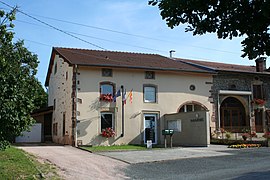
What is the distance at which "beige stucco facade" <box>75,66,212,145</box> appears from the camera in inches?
841

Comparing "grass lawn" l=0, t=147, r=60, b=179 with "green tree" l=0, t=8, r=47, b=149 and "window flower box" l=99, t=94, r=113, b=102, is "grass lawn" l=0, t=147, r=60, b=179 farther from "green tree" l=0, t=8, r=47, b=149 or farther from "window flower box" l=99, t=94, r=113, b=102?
"window flower box" l=99, t=94, r=113, b=102

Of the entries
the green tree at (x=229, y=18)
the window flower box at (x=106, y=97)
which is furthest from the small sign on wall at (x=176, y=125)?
the green tree at (x=229, y=18)

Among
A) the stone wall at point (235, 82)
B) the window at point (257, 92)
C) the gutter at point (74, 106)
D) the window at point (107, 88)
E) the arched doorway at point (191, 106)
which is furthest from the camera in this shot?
the window at point (257, 92)

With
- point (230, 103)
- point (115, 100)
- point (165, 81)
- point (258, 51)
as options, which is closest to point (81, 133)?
point (115, 100)

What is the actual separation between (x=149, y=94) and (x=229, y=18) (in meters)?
19.7

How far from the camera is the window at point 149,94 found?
916 inches

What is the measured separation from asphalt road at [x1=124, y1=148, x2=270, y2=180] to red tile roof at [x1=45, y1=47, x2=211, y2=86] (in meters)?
10.00

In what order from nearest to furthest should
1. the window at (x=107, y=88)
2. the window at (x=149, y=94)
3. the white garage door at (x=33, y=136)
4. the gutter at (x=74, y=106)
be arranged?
the gutter at (x=74, y=106) → the window at (x=107, y=88) → the window at (x=149, y=94) → the white garage door at (x=33, y=136)

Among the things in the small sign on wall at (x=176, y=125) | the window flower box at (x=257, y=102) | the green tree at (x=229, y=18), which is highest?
the window flower box at (x=257, y=102)

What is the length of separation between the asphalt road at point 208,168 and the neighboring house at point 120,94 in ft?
28.9

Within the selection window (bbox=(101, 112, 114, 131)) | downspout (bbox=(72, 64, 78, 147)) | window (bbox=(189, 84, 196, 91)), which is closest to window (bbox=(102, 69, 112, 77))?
downspout (bbox=(72, 64, 78, 147))

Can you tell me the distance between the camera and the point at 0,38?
9.20 metres

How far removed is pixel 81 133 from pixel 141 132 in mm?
4027

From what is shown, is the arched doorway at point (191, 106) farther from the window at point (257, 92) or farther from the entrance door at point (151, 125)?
the window at point (257, 92)
